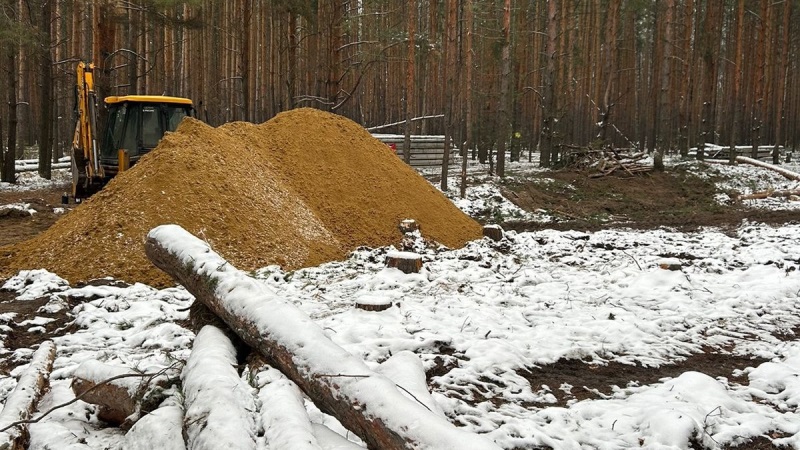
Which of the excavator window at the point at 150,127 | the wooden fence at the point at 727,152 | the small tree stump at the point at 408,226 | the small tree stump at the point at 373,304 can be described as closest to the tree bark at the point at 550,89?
the wooden fence at the point at 727,152

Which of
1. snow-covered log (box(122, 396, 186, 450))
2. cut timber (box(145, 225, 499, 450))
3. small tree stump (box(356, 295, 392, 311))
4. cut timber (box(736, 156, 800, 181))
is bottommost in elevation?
small tree stump (box(356, 295, 392, 311))

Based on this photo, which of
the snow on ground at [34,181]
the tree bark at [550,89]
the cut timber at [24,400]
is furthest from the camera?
the tree bark at [550,89]

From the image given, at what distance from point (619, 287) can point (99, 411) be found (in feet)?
20.2

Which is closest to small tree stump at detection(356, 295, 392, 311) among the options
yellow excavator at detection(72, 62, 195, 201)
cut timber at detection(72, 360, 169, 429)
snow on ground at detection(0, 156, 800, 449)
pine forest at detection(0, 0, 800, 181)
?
snow on ground at detection(0, 156, 800, 449)

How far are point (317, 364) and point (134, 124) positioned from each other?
404 inches

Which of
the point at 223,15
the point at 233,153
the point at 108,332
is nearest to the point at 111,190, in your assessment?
the point at 233,153

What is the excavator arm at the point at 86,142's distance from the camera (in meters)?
10.7

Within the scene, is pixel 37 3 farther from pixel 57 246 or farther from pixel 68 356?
pixel 68 356

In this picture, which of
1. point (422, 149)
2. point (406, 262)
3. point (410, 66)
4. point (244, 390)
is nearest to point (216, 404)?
point (244, 390)

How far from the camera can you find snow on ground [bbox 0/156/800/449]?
3.80 m

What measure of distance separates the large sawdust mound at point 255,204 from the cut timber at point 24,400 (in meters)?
2.98

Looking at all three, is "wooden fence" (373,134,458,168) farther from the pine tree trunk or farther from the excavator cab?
the excavator cab

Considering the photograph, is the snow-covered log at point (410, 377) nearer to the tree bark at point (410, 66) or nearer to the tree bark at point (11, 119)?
the tree bark at point (410, 66)

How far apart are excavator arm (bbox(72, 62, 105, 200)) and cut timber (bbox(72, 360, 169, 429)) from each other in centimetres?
842
